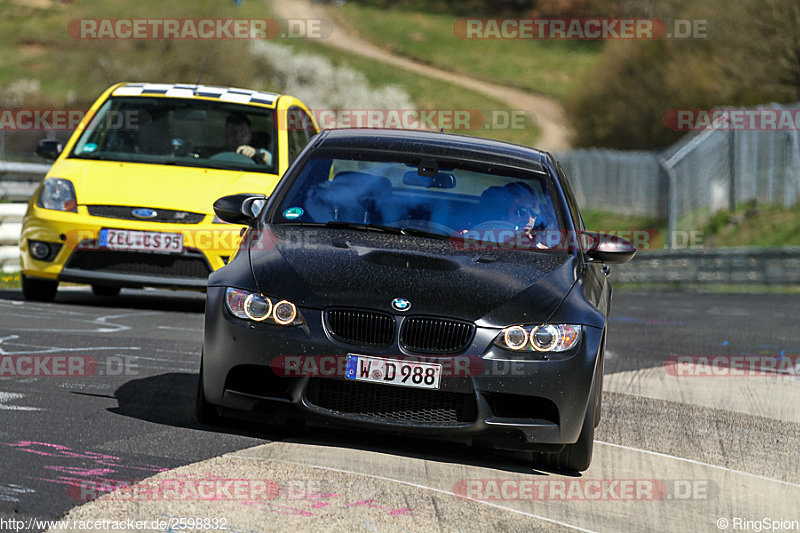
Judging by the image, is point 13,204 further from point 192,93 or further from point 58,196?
point 58,196

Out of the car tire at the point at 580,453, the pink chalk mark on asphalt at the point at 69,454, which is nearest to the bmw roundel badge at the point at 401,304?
the car tire at the point at 580,453

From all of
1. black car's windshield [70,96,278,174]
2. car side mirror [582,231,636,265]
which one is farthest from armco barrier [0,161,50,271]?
car side mirror [582,231,636,265]

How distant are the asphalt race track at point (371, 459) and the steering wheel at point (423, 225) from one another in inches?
42.4

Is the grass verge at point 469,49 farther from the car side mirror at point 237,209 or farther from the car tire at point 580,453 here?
the car tire at point 580,453

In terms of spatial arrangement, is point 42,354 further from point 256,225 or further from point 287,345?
point 287,345

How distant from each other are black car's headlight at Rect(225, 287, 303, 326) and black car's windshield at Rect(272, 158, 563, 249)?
37.6 inches

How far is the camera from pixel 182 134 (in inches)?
461

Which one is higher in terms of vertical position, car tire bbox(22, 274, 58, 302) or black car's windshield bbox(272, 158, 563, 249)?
black car's windshield bbox(272, 158, 563, 249)

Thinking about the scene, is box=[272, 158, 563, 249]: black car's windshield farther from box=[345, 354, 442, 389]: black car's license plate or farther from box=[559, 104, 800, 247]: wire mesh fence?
box=[559, 104, 800, 247]: wire mesh fence

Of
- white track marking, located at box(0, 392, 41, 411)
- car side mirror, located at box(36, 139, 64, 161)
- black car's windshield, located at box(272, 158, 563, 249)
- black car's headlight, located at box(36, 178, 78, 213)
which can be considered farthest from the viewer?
car side mirror, located at box(36, 139, 64, 161)

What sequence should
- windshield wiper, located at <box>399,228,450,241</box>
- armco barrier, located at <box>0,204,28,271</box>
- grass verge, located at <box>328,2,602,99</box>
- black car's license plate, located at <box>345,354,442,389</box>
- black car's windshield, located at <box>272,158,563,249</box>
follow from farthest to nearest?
grass verge, located at <box>328,2,602,99</box> → armco barrier, located at <box>0,204,28,271</box> → black car's windshield, located at <box>272,158,563,249</box> → windshield wiper, located at <box>399,228,450,241</box> → black car's license plate, located at <box>345,354,442,389</box>

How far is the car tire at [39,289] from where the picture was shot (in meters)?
11.2

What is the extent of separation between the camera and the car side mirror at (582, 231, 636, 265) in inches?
267

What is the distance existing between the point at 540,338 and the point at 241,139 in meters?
6.38
